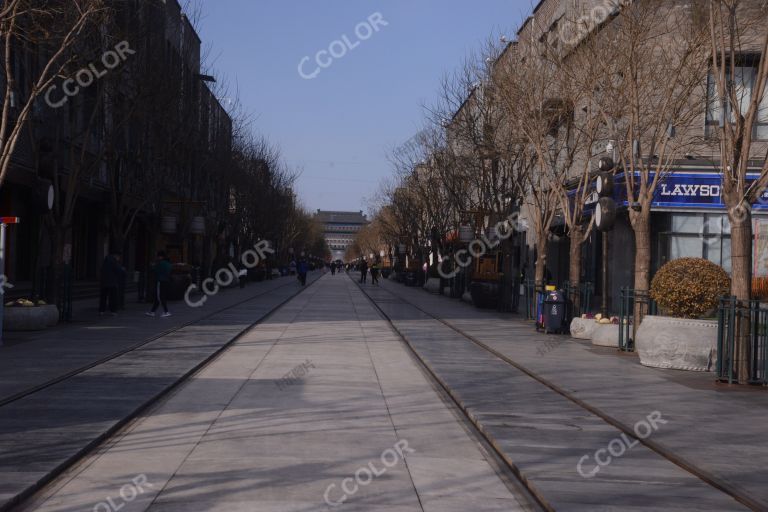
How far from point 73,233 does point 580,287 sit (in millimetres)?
24846

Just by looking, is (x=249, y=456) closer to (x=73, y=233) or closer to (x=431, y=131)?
(x=73, y=233)

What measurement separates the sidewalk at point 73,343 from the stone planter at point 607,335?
31.2ft

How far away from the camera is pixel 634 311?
19188mm

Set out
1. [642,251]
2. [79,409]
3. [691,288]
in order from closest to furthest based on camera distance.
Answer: [79,409] → [691,288] → [642,251]

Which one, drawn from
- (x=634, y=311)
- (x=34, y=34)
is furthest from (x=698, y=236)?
(x=34, y=34)

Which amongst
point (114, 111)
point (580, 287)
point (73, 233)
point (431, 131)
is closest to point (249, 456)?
point (580, 287)

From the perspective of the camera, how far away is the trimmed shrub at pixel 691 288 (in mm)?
16297

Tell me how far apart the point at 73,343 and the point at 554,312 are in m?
11.6

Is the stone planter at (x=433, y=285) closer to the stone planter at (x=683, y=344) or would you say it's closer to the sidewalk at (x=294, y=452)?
the stone planter at (x=683, y=344)

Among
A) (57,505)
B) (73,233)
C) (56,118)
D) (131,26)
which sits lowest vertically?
(57,505)

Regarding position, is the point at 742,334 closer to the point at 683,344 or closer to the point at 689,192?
the point at 683,344

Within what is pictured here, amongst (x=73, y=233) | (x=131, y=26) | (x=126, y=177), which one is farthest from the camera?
(x=73, y=233)

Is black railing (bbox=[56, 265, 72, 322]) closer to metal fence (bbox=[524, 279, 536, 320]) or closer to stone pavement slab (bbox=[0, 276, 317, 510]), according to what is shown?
stone pavement slab (bbox=[0, 276, 317, 510])

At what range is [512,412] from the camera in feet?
35.3
